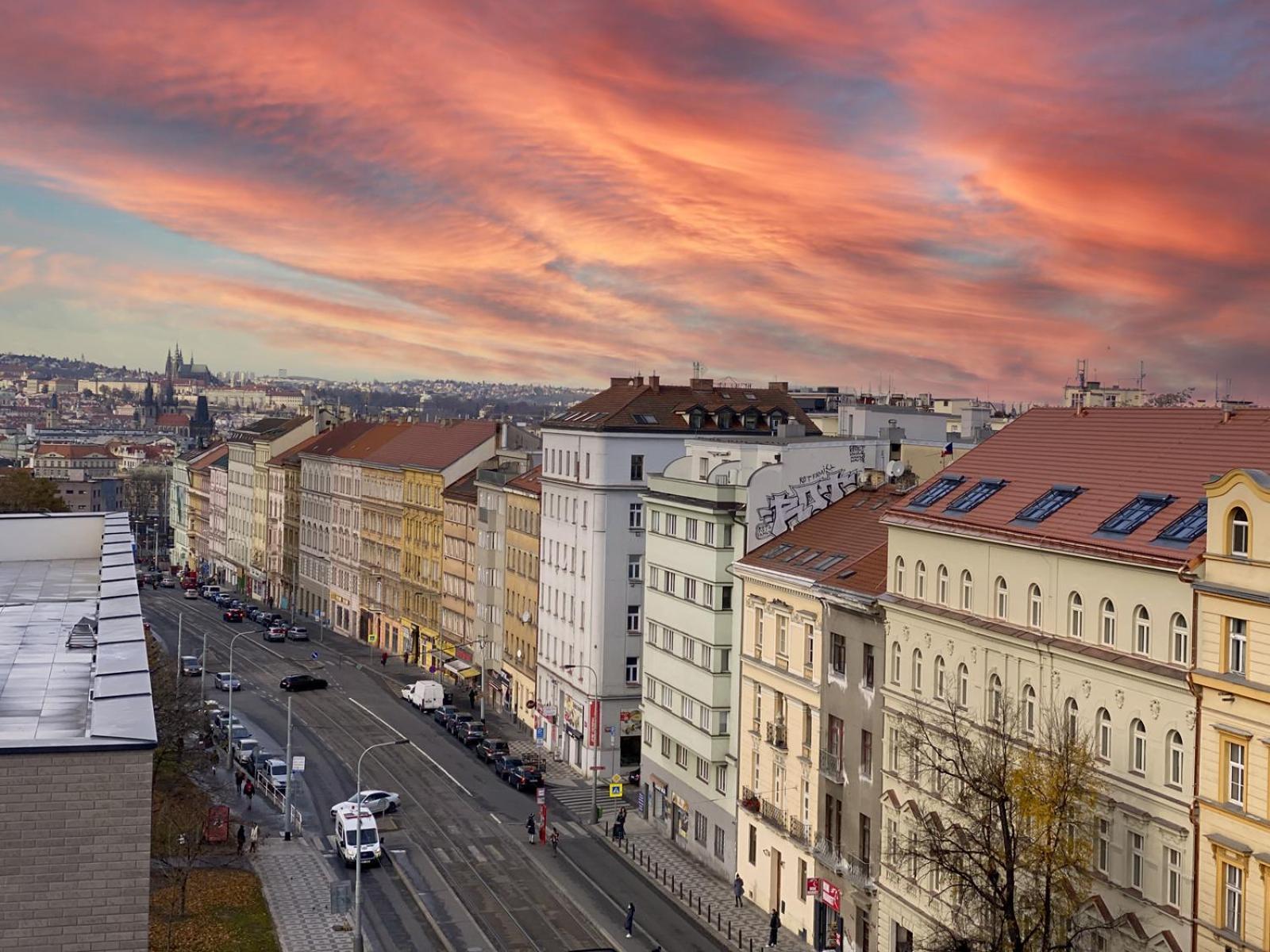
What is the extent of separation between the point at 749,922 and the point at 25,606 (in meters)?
32.3

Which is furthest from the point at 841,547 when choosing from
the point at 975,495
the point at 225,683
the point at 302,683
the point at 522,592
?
the point at 225,683

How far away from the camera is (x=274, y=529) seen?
19062 centimetres

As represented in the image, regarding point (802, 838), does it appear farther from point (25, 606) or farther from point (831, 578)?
point (25, 606)

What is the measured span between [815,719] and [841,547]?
7.54 m

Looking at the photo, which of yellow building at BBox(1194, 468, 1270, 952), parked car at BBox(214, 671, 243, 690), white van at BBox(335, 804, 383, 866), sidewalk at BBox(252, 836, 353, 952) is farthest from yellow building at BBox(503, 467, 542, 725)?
yellow building at BBox(1194, 468, 1270, 952)

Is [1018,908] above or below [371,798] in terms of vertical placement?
above

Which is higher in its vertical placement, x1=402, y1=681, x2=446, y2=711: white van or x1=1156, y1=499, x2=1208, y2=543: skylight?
x1=1156, y1=499, x2=1208, y2=543: skylight

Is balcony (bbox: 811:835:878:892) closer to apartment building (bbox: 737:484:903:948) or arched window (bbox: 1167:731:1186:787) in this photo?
apartment building (bbox: 737:484:903:948)

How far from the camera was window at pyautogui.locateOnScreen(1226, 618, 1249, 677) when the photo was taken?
39.6m

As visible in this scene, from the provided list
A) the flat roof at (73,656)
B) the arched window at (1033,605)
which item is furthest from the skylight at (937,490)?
the flat roof at (73,656)

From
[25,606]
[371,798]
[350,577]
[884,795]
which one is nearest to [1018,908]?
[884,795]

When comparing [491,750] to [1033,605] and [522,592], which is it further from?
[1033,605]

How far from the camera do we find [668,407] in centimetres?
10025

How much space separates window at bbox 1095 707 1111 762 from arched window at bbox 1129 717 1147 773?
982 mm
